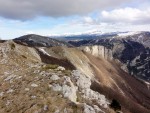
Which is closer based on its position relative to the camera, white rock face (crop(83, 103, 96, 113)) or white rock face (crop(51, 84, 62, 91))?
white rock face (crop(83, 103, 96, 113))

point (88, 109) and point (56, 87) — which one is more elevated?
point (56, 87)

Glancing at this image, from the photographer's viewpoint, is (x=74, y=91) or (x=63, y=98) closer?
(x=63, y=98)

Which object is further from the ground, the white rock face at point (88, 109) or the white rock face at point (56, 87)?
the white rock face at point (56, 87)

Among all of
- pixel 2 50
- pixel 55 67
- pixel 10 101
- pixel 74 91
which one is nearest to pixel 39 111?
pixel 10 101

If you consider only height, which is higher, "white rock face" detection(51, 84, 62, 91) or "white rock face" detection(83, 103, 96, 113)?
"white rock face" detection(51, 84, 62, 91)

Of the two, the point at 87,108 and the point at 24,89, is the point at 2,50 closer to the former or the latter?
the point at 24,89

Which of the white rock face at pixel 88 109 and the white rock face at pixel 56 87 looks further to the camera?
the white rock face at pixel 56 87

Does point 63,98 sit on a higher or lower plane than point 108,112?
higher

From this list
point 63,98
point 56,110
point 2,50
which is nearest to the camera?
point 56,110

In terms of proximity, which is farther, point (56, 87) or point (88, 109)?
point (56, 87)

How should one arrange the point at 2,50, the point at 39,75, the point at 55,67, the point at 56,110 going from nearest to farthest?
the point at 56,110 < the point at 39,75 < the point at 55,67 < the point at 2,50
